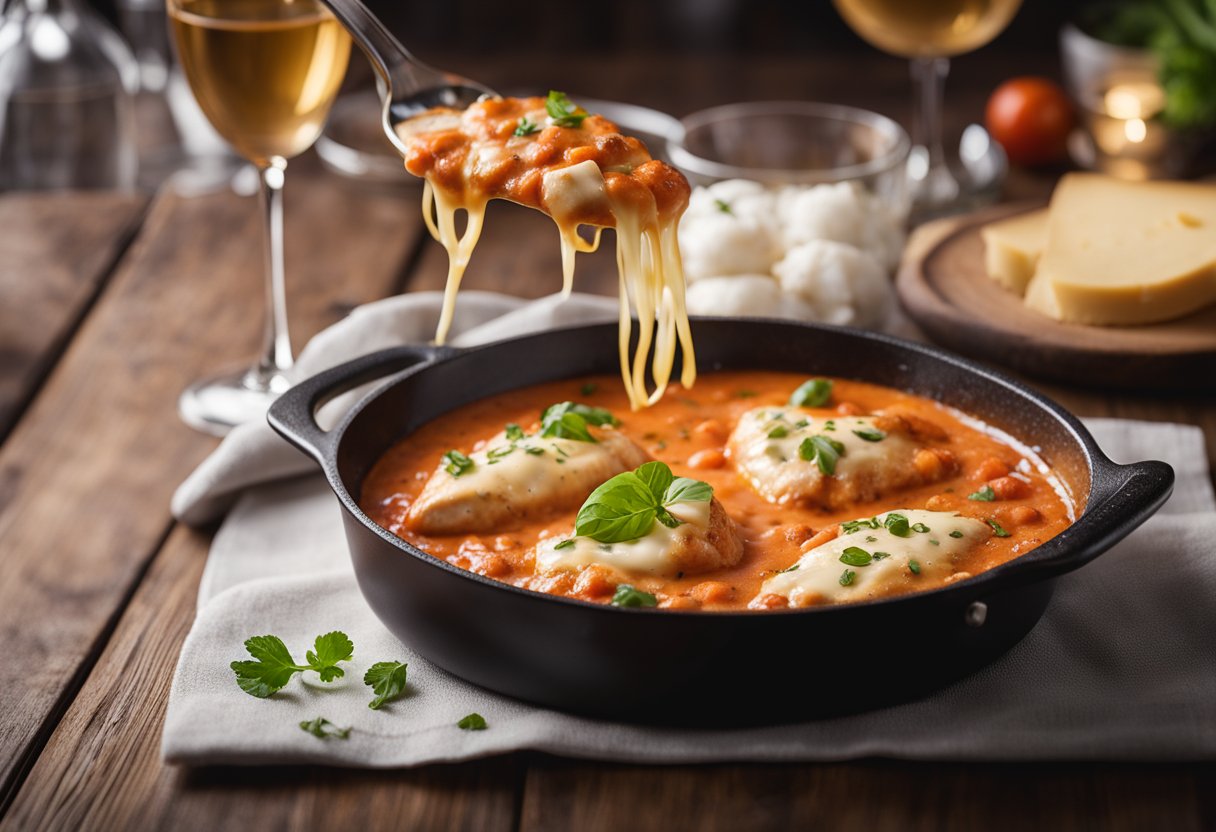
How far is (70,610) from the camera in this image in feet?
11.6

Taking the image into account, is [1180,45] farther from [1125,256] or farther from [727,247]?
[727,247]

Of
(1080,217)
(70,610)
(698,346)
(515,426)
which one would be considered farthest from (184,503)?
(1080,217)

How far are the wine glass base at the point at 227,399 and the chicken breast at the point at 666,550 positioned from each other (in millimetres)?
1513

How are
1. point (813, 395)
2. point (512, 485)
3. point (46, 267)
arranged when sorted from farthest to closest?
point (46, 267) < point (813, 395) < point (512, 485)

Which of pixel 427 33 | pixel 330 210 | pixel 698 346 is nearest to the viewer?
pixel 698 346

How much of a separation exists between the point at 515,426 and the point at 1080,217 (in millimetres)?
2247

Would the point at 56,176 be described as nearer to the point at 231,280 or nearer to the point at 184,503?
the point at 231,280

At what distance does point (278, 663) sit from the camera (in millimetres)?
3066

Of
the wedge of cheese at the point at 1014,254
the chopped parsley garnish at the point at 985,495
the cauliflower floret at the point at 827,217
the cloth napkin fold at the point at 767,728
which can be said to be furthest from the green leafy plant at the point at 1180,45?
the chopped parsley garnish at the point at 985,495

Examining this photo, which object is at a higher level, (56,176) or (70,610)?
(70,610)

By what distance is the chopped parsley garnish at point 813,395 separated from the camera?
394 cm

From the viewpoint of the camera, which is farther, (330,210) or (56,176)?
(56,176)

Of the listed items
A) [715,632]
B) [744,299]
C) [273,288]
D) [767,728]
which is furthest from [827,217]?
[715,632]

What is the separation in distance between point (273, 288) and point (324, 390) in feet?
3.02
